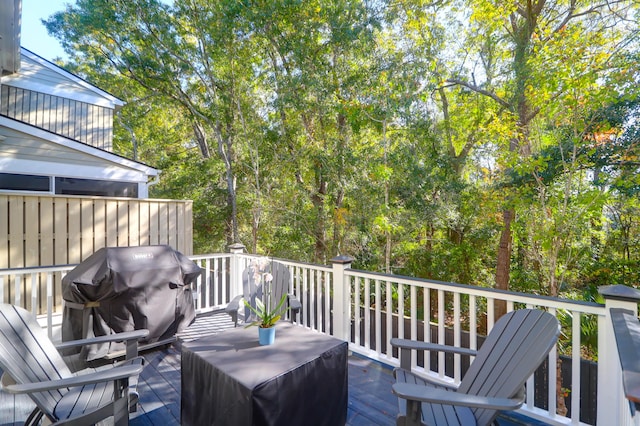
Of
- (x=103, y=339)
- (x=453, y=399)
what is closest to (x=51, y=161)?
(x=103, y=339)

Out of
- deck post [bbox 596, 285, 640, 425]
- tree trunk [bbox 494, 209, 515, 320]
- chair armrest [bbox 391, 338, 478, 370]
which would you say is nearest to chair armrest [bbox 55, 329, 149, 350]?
chair armrest [bbox 391, 338, 478, 370]

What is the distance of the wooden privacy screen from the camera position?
450 cm

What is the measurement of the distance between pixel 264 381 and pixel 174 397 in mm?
1483

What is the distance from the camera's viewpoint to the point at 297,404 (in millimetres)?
1933

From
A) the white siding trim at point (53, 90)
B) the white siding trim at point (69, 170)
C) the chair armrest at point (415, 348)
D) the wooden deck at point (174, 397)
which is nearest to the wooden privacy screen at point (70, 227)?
the white siding trim at point (69, 170)

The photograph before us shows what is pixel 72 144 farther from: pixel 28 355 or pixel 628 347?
pixel 628 347

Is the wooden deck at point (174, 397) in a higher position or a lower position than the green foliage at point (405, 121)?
lower

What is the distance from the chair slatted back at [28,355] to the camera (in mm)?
1784

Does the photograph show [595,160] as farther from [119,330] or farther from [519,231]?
[119,330]

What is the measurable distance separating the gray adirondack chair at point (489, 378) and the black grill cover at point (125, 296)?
234 centimetres

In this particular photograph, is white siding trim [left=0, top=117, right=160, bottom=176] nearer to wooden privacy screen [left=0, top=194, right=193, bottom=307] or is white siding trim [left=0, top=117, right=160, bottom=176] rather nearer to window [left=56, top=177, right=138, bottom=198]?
window [left=56, top=177, right=138, bottom=198]

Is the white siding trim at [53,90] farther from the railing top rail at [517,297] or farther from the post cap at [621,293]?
the post cap at [621,293]

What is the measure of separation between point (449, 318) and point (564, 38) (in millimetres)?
6382

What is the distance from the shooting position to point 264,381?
1.81 meters
